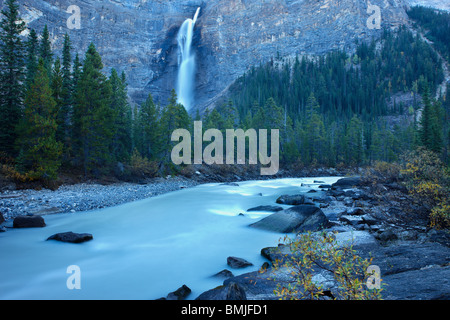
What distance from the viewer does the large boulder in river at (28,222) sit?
35.3 ft

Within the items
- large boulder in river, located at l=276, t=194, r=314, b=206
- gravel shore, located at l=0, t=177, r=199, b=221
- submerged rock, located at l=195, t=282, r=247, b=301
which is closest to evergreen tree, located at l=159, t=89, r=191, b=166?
gravel shore, located at l=0, t=177, r=199, b=221

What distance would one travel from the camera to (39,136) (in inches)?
745

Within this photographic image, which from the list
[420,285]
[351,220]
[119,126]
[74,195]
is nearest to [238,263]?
[420,285]

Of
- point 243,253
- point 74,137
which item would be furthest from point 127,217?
point 74,137

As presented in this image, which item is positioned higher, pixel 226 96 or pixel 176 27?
pixel 176 27

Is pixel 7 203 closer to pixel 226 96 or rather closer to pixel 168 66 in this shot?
pixel 226 96

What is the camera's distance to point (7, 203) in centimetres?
1343

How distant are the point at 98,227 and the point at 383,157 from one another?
74.8 metres

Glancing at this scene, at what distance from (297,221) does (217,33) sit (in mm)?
151535

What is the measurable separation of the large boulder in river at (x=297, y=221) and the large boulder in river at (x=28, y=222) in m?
10.3

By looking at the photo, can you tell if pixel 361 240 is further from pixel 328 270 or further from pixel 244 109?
pixel 244 109

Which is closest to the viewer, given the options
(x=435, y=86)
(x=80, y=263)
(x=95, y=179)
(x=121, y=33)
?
(x=80, y=263)

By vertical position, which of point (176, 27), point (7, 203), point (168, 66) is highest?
point (176, 27)

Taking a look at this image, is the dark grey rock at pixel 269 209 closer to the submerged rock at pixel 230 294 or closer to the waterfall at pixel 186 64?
the submerged rock at pixel 230 294
